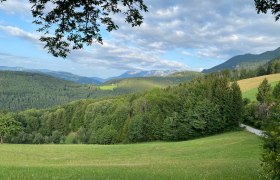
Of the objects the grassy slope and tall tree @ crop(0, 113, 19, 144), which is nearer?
tall tree @ crop(0, 113, 19, 144)

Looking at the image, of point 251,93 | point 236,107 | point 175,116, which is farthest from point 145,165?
point 251,93

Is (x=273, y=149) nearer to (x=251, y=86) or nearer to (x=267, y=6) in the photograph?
(x=267, y=6)

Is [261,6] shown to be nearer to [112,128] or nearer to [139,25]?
[139,25]

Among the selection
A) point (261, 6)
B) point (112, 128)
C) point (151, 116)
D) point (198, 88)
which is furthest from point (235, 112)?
point (261, 6)

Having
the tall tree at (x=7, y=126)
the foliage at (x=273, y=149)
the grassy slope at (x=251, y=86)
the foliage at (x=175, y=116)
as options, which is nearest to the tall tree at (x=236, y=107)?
the foliage at (x=175, y=116)

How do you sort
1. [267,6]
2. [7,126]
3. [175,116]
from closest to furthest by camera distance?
[267,6]
[175,116]
[7,126]

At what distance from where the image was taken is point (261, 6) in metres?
11.1

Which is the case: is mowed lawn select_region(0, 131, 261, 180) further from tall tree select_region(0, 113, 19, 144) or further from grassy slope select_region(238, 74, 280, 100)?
grassy slope select_region(238, 74, 280, 100)

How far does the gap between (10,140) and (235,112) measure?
8477 centimetres

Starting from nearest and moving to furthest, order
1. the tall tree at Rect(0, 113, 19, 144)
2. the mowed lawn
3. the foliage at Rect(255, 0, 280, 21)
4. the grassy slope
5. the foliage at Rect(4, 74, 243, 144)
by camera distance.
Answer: the foliage at Rect(255, 0, 280, 21) → the mowed lawn → the foliage at Rect(4, 74, 243, 144) → the tall tree at Rect(0, 113, 19, 144) → the grassy slope

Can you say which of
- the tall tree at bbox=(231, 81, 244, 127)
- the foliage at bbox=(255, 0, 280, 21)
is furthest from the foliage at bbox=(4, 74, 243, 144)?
the foliage at bbox=(255, 0, 280, 21)

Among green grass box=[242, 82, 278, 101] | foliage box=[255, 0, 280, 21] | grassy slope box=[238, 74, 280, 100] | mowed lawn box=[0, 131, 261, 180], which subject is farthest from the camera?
grassy slope box=[238, 74, 280, 100]

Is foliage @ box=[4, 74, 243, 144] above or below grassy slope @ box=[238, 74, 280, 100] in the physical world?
below

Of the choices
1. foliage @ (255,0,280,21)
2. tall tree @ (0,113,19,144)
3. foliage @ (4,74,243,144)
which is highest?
foliage @ (255,0,280,21)
